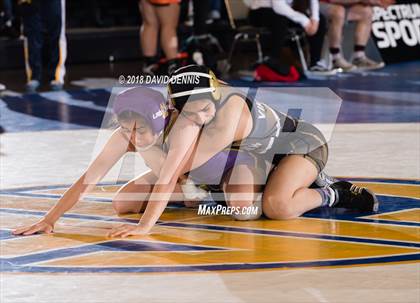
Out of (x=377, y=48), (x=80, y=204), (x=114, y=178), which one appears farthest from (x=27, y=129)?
(x=377, y=48)

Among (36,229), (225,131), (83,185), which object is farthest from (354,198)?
(36,229)

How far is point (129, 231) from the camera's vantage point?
192 inches

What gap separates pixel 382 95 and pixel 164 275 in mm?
5383

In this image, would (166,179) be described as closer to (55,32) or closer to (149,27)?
(55,32)

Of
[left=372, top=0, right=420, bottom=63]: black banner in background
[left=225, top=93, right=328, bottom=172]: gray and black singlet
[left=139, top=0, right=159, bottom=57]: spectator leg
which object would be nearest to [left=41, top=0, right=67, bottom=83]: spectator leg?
[left=139, top=0, right=159, bottom=57]: spectator leg

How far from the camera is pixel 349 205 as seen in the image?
5.34 m

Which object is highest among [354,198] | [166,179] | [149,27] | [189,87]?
[189,87]

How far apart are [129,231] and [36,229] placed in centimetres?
46

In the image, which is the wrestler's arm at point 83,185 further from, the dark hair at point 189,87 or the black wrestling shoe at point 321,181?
the black wrestling shoe at point 321,181

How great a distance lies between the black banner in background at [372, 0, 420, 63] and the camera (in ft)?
37.1

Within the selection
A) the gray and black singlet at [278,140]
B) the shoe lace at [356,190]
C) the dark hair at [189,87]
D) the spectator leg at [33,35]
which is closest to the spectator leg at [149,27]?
the spectator leg at [33,35]

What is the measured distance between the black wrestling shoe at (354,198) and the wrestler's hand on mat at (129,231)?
1011mm

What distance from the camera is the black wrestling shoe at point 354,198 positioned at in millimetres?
5258

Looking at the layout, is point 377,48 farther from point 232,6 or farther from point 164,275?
point 164,275
